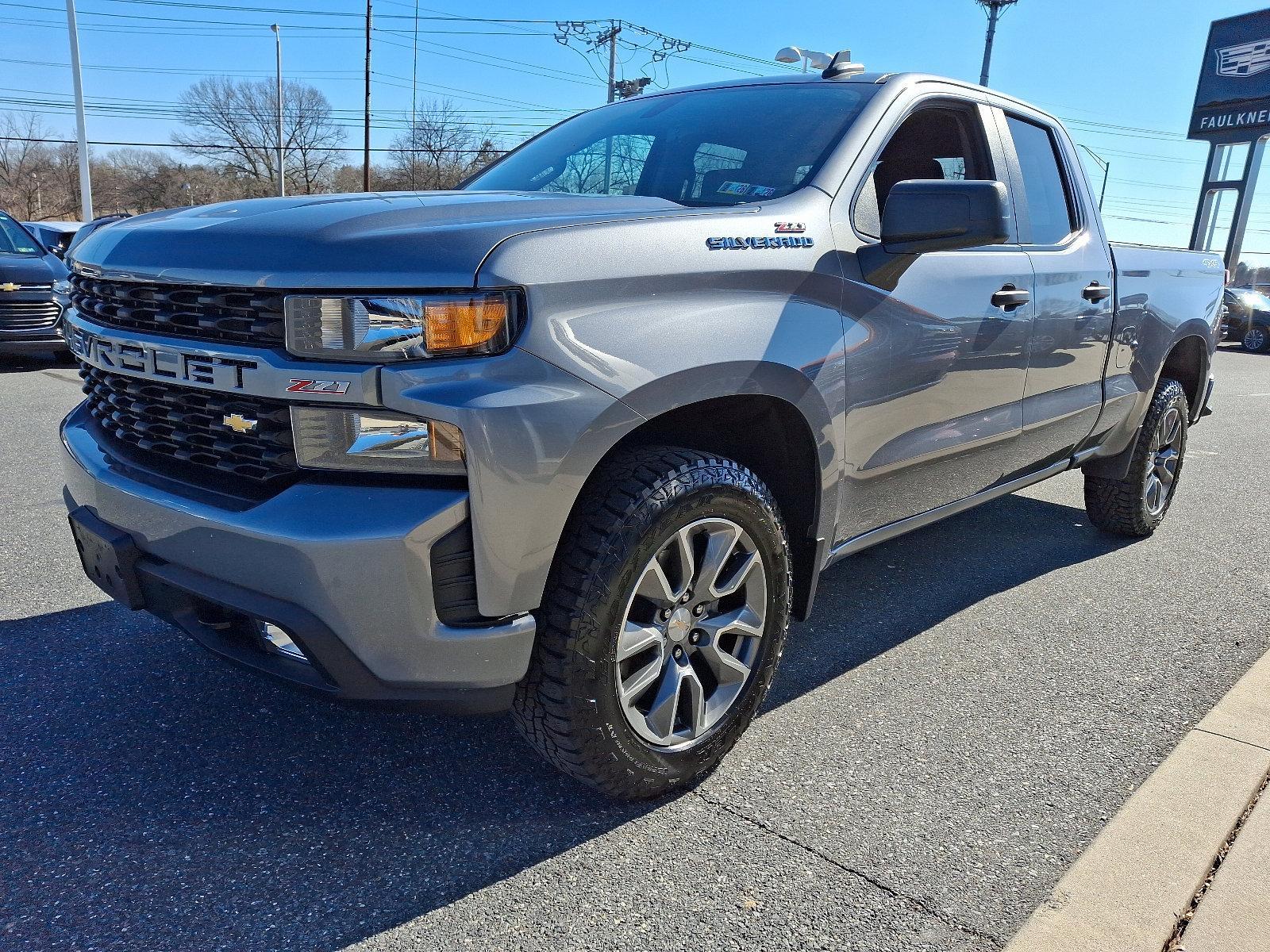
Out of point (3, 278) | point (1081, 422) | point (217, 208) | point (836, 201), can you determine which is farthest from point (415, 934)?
point (3, 278)

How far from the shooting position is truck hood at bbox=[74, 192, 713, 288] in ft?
6.14

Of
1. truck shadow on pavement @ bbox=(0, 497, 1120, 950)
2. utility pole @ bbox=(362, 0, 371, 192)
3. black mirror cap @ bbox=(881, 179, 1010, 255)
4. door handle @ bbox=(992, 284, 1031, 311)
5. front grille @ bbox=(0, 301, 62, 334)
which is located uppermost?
utility pole @ bbox=(362, 0, 371, 192)

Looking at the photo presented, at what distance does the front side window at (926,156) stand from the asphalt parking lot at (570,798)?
58.5 inches

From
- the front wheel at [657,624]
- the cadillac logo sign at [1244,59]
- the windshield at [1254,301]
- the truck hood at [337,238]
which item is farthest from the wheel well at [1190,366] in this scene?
the cadillac logo sign at [1244,59]

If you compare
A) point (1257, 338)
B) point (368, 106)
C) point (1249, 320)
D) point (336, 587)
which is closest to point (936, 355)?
Answer: point (336, 587)

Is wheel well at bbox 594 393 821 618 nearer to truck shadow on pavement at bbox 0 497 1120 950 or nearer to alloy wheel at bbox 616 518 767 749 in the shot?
alloy wheel at bbox 616 518 767 749

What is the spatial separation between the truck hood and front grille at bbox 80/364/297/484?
25 centimetres

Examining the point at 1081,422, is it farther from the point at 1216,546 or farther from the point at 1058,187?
the point at 1216,546

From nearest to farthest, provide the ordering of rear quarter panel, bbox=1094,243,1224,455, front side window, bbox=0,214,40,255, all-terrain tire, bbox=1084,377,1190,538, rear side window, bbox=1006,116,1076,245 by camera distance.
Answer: rear side window, bbox=1006,116,1076,245
rear quarter panel, bbox=1094,243,1224,455
all-terrain tire, bbox=1084,377,1190,538
front side window, bbox=0,214,40,255

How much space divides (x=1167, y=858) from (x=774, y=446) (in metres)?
1.35

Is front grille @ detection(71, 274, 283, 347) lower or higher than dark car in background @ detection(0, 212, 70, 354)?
higher

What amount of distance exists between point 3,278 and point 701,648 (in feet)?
29.9

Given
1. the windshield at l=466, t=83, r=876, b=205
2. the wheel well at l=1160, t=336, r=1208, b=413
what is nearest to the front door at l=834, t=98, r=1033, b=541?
the windshield at l=466, t=83, r=876, b=205

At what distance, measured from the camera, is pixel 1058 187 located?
3.93 m
